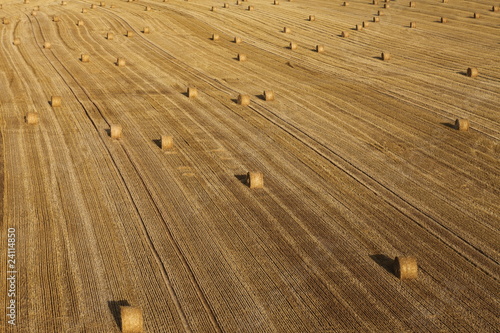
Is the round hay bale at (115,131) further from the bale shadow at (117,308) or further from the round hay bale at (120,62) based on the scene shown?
the round hay bale at (120,62)

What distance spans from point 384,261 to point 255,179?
4103 mm

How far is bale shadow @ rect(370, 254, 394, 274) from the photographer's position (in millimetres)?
11414

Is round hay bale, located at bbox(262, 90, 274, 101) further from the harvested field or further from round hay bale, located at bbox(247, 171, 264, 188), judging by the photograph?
round hay bale, located at bbox(247, 171, 264, 188)

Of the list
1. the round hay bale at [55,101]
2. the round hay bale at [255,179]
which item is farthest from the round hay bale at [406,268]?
the round hay bale at [55,101]

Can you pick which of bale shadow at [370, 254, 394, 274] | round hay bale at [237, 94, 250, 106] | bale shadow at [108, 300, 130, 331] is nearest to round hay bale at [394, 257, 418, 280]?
bale shadow at [370, 254, 394, 274]

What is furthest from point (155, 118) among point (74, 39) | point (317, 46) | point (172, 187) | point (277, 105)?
point (74, 39)

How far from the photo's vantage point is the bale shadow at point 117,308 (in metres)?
9.68

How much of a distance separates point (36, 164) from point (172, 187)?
372cm

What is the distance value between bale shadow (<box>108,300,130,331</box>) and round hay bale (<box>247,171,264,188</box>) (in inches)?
206

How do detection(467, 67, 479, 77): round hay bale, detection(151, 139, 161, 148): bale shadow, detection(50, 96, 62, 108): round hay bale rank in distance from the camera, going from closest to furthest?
detection(151, 139, 161, 148): bale shadow
detection(50, 96, 62, 108): round hay bale
detection(467, 67, 479, 77): round hay bale

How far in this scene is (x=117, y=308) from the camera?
10.0 metres

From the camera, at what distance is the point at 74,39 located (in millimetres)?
32688

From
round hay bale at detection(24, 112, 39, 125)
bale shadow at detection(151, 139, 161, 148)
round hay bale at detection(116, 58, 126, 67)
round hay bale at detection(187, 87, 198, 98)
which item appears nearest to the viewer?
bale shadow at detection(151, 139, 161, 148)

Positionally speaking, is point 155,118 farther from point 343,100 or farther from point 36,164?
point 343,100
